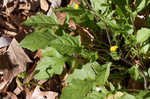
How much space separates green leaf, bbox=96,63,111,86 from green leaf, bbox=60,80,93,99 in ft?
0.24

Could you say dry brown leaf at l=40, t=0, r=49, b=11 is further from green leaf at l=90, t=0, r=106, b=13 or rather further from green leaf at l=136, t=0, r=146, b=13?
green leaf at l=136, t=0, r=146, b=13

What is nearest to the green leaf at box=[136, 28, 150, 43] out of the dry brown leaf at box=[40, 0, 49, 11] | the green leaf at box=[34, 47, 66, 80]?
the green leaf at box=[34, 47, 66, 80]

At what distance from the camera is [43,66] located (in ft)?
6.63

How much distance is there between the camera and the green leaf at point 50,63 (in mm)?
1942

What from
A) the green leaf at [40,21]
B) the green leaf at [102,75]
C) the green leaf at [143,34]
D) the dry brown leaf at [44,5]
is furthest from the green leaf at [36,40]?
the dry brown leaf at [44,5]

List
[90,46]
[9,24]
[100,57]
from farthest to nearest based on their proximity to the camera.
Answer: [9,24] < [90,46] < [100,57]

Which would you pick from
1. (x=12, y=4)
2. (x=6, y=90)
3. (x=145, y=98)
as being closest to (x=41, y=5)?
(x=12, y=4)

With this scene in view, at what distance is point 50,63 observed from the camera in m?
1.97

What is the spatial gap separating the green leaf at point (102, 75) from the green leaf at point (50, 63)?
302 mm

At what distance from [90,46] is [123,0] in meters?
0.52

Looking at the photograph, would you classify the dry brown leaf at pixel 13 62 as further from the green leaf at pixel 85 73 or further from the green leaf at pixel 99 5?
the green leaf at pixel 99 5

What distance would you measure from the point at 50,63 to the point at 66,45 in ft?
0.73

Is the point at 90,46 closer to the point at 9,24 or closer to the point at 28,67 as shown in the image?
the point at 28,67

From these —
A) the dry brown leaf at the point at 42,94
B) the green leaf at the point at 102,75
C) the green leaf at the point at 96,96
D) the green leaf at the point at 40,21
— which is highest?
the green leaf at the point at 40,21
